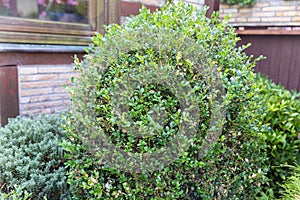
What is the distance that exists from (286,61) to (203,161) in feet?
12.5

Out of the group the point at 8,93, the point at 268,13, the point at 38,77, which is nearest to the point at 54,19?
the point at 38,77

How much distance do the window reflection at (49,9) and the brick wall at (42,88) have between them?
0.51m

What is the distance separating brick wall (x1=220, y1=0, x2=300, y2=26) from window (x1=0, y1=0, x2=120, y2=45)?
9.75 ft

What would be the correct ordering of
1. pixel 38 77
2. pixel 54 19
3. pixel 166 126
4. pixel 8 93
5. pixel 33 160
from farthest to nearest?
pixel 54 19
pixel 38 77
pixel 8 93
pixel 33 160
pixel 166 126

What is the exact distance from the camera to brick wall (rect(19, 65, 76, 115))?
2147 millimetres

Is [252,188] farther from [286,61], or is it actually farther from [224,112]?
[286,61]

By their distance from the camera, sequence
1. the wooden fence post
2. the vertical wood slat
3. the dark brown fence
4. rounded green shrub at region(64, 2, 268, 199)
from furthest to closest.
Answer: the dark brown fence < the wooden fence post < the vertical wood slat < rounded green shrub at region(64, 2, 268, 199)

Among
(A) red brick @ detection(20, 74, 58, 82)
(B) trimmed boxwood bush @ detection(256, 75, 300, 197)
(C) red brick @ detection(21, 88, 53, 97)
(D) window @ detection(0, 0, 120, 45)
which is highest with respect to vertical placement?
(D) window @ detection(0, 0, 120, 45)

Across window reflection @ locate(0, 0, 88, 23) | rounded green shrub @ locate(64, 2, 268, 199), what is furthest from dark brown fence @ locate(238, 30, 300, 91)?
rounded green shrub @ locate(64, 2, 268, 199)

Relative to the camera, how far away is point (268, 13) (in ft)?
14.0

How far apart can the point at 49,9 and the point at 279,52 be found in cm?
379

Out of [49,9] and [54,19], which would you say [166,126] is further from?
[49,9]

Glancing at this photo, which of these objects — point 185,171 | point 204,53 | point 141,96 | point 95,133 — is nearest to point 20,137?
point 95,133

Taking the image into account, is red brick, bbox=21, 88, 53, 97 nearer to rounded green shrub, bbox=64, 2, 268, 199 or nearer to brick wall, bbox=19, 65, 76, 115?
brick wall, bbox=19, 65, 76, 115
